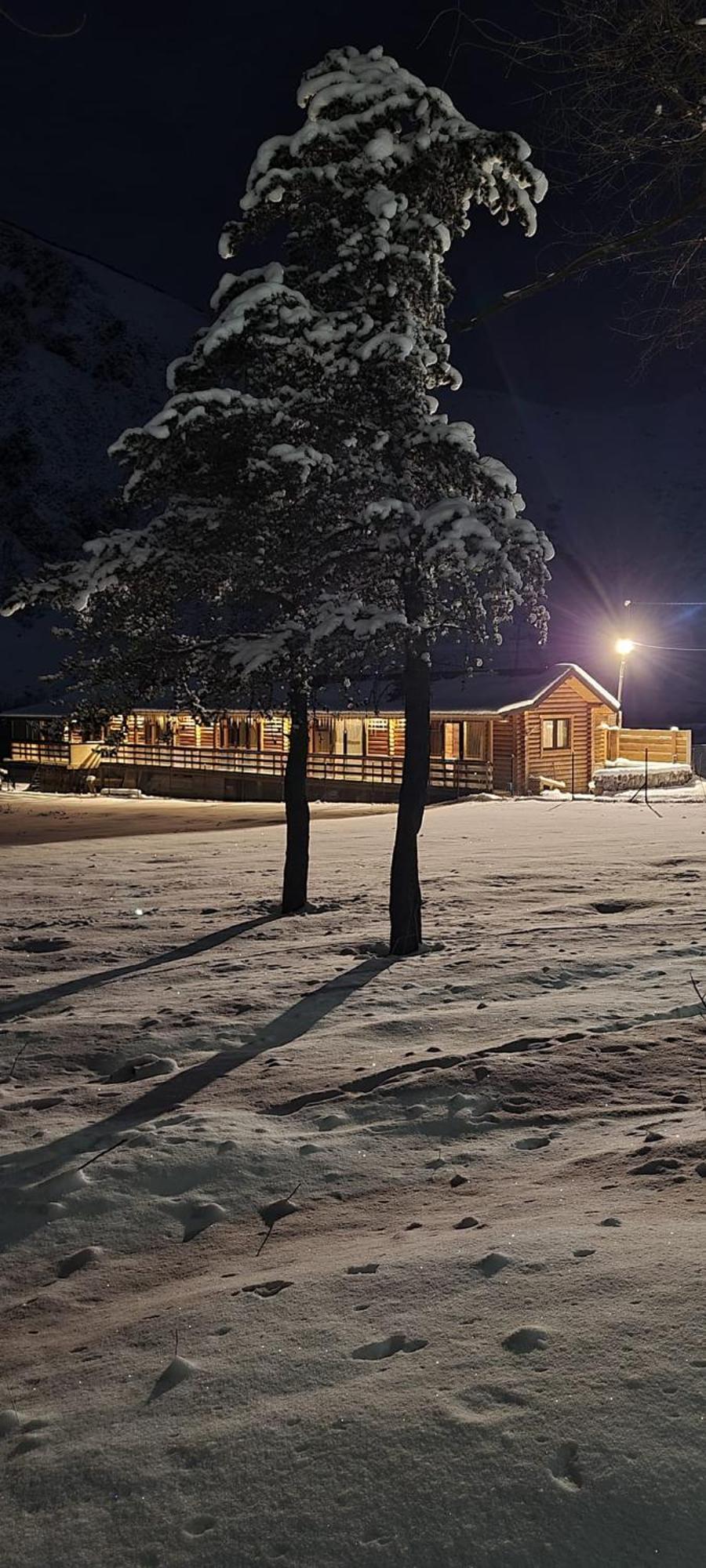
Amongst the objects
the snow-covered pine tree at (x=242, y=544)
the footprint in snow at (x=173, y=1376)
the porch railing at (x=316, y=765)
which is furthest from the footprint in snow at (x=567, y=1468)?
the porch railing at (x=316, y=765)

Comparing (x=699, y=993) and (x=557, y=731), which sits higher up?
(x=557, y=731)

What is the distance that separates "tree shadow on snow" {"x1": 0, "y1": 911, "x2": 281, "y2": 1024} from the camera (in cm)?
925

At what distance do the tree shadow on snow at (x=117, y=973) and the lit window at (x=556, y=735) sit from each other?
24813 mm

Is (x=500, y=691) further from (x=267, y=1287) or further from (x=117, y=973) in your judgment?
(x=267, y=1287)

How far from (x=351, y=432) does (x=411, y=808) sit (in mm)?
4892

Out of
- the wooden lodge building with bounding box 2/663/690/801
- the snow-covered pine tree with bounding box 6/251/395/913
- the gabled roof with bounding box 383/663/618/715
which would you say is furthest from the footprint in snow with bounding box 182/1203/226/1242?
the gabled roof with bounding box 383/663/618/715

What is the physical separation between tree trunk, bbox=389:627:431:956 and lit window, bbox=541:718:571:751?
24937 mm

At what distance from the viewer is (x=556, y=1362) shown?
2.89 metres

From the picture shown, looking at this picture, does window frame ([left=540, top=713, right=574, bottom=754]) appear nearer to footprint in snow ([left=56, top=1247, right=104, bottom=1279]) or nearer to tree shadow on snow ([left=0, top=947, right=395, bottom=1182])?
tree shadow on snow ([left=0, top=947, right=395, bottom=1182])

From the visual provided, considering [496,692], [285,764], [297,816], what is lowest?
[297,816]

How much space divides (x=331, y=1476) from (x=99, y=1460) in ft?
2.36

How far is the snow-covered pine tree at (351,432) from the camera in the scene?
441 inches

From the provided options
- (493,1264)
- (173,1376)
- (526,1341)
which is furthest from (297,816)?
(526,1341)

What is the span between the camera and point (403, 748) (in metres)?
36.2
